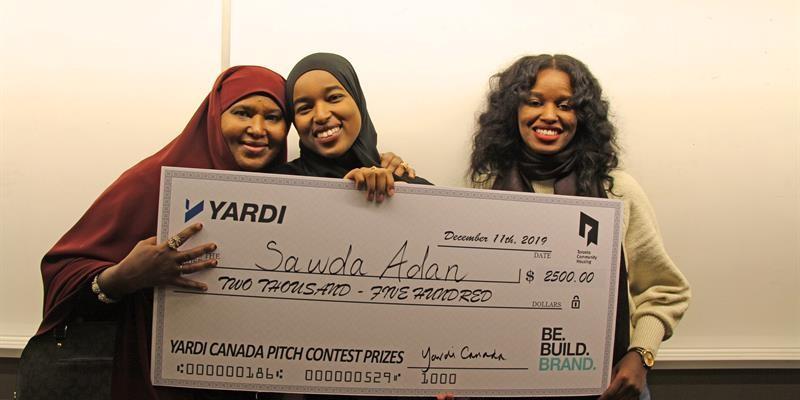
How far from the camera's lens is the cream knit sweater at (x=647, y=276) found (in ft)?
4.36

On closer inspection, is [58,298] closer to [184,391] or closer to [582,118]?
[184,391]

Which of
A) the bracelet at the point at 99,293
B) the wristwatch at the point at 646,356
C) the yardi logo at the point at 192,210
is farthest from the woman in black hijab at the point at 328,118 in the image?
the wristwatch at the point at 646,356

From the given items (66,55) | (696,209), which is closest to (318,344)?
(66,55)

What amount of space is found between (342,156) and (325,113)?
11 cm

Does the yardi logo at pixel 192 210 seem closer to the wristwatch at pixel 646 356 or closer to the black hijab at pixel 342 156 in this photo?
the black hijab at pixel 342 156

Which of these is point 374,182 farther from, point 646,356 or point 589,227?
point 646,356

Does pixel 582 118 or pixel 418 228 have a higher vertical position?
pixel 582 118

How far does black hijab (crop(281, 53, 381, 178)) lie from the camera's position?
1260 mm

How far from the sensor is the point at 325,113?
1.21 metres

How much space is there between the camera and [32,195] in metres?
1.62

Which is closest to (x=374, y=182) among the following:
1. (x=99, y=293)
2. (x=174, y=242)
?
(x=174, y=242)

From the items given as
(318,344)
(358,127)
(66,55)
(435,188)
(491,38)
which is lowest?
(318,344)

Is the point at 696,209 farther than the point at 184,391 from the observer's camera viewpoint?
Yes

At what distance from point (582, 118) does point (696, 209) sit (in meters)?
0.63
